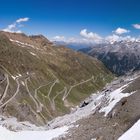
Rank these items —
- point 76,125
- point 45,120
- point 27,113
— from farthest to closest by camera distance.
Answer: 1. point 45,120
2. point 27,113
3. point 76,125

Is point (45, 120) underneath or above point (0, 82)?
underneath

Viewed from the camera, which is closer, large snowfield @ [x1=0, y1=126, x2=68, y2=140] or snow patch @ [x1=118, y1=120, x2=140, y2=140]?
snow patch @ [x1=118, y1=120, x2=140, y2=140]

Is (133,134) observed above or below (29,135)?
above

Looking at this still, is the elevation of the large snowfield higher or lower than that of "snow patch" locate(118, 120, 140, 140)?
lower

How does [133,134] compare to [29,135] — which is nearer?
[133,134]

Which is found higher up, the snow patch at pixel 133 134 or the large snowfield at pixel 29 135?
the snow patch at pixel 133 134

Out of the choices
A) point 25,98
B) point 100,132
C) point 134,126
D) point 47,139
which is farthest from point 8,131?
point 25,98

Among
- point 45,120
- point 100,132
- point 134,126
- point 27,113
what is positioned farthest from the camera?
point 45,120

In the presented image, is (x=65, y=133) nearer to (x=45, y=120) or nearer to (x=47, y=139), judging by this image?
(x=47, y=139)

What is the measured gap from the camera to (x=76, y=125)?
61062 mm

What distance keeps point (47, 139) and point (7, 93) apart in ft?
425

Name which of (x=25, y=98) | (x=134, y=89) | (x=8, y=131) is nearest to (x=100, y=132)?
(x=8, y=131)

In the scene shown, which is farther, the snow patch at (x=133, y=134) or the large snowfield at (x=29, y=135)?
the large snowfield at (x=29, y=135)

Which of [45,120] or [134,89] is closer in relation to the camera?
[134,89]
